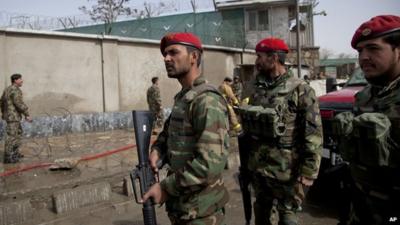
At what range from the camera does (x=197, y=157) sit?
1958 millimetres

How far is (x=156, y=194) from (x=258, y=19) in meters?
23.6

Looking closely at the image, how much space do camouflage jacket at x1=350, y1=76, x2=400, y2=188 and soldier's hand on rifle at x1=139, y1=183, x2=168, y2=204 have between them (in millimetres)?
999

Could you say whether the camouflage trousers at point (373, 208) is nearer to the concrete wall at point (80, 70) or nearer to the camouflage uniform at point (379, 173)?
the camouflage uniform at point (379, 173)

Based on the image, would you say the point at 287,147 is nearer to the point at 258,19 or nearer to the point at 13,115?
the point at 13,115

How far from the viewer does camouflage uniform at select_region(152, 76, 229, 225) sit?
194cm

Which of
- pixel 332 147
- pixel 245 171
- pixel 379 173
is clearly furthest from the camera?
pixel 332 147

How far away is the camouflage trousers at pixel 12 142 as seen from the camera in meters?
7.16

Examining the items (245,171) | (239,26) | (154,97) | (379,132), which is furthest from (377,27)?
(239,26)

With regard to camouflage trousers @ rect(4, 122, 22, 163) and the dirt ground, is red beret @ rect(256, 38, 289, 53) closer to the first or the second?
A: the dirt ground

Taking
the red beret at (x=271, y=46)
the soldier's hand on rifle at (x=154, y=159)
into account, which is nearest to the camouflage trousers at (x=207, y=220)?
the soldier's hand on rifle at (x=154, y=159)

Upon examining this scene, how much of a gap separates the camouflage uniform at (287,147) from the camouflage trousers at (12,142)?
5.71 meters

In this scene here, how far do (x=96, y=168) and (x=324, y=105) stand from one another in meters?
3.93

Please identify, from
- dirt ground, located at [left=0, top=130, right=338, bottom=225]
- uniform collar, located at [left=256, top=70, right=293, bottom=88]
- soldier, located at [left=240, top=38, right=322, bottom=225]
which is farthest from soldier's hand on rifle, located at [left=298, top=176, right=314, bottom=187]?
dirt ground, located at [left=0, top=130, right=338, bottom=225]

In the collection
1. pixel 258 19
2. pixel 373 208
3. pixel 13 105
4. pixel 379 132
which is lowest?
pixel 373 208
